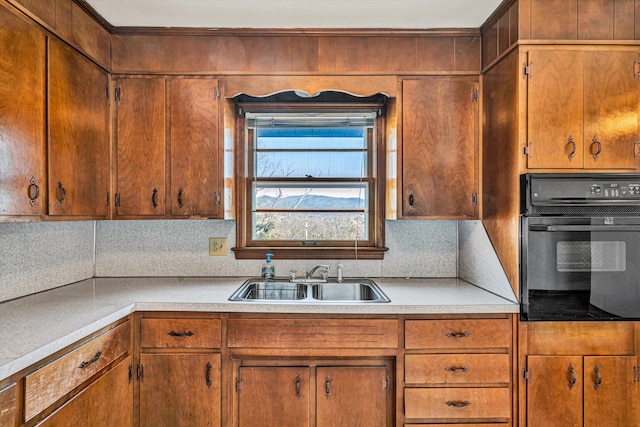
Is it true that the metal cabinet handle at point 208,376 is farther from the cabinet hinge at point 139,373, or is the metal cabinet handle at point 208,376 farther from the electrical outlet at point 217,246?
the electrical outlet at point 217,246

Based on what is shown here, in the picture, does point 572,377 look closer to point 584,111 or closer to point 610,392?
point 610,392

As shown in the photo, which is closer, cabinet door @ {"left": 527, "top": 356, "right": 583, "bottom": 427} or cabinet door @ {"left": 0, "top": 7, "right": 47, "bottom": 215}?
cabinet door @ {"left": 0, "top": 7, "right": 47, "bottom": 215}

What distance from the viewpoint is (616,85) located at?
1.83 metres

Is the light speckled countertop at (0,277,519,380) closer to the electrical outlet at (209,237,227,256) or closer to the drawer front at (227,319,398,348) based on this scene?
the drawer front at (227,319,398,348)

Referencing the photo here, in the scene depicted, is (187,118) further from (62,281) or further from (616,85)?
(616,85)

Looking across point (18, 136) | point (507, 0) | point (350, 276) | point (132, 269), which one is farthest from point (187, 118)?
point (507, 0)

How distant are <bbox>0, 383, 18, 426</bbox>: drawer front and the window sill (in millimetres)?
1433

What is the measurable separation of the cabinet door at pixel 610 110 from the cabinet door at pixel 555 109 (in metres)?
0.04

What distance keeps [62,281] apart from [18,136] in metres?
1.01

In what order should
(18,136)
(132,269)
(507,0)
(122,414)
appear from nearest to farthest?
(18,136) < (122,414) < (507,0) < (132,269)

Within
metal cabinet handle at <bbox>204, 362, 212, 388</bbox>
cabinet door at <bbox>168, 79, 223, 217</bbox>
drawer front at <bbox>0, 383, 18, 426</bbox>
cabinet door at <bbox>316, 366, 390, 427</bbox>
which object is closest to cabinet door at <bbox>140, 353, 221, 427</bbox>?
metal cabinet handle at <bbox>204, 362, 212, 388</bbox>

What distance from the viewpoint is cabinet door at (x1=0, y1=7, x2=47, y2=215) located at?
150 centimetres

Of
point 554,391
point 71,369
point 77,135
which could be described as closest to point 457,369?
point 554,391

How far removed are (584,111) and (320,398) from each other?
1849mm
